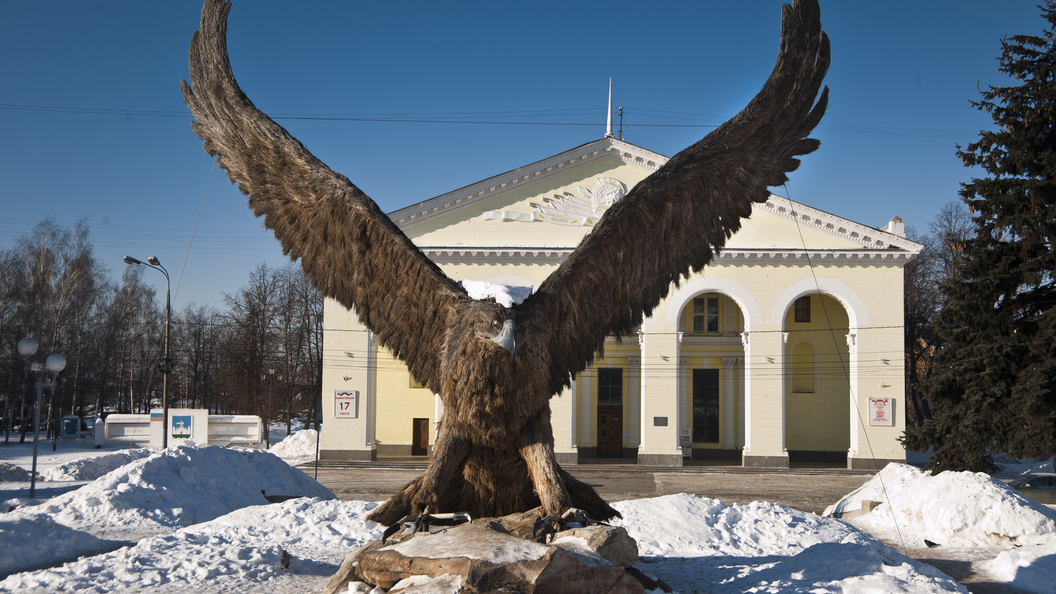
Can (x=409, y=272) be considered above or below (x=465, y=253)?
below

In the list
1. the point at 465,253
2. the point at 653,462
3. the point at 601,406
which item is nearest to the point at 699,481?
the point at 653,462

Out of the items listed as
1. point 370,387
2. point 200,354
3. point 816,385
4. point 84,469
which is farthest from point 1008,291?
point 200,354

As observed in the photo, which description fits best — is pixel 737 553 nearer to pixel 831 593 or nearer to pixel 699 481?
pixel 831 593

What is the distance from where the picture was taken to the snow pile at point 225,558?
6230 millimetres

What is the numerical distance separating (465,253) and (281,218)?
17.9 meters

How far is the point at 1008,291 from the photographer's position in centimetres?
1495

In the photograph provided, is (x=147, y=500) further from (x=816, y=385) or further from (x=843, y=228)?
(x=816, y=385)

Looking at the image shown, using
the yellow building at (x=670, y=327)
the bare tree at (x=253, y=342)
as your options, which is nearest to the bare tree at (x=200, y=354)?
the bare tree at (x=253, y=342)

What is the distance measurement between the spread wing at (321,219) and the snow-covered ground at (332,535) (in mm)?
2936

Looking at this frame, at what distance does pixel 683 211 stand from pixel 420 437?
72.5 ft

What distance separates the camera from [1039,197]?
1447 cm

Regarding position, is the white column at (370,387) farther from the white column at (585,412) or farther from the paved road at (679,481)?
the white column at (585,412)

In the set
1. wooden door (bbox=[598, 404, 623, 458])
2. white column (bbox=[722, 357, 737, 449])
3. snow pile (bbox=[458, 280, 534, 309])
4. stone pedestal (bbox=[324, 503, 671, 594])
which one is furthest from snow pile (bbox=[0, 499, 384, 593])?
white column (bbox=[722, 357, 737, 449])

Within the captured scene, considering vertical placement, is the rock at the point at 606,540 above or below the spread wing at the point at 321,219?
below
